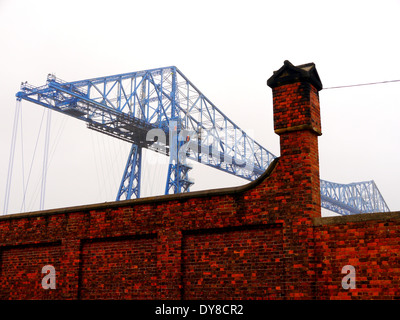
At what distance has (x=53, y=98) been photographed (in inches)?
1423

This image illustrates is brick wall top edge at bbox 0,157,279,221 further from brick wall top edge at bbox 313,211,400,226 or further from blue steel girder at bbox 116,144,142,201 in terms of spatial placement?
blue steel girder at bbox 116,144,142,201

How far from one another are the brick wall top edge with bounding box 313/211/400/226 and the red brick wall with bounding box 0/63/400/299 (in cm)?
2

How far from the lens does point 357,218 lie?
24.7 ft

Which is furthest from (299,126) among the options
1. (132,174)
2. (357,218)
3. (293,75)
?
(132,174)

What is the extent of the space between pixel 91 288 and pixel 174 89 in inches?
1495

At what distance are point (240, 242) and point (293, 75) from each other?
9.84ft

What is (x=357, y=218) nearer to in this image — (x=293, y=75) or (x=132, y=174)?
(x=293, y=75)

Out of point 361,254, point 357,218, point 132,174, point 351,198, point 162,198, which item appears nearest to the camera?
point 361,254

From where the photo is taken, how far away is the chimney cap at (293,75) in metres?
8.45

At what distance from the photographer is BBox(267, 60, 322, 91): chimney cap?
8.45 m

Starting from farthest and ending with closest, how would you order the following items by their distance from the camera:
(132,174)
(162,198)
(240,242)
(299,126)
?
(132,174) < (162,198) < (240,242) < (299,126)

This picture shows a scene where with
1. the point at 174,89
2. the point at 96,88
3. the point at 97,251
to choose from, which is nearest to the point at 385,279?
the point at 97,251
